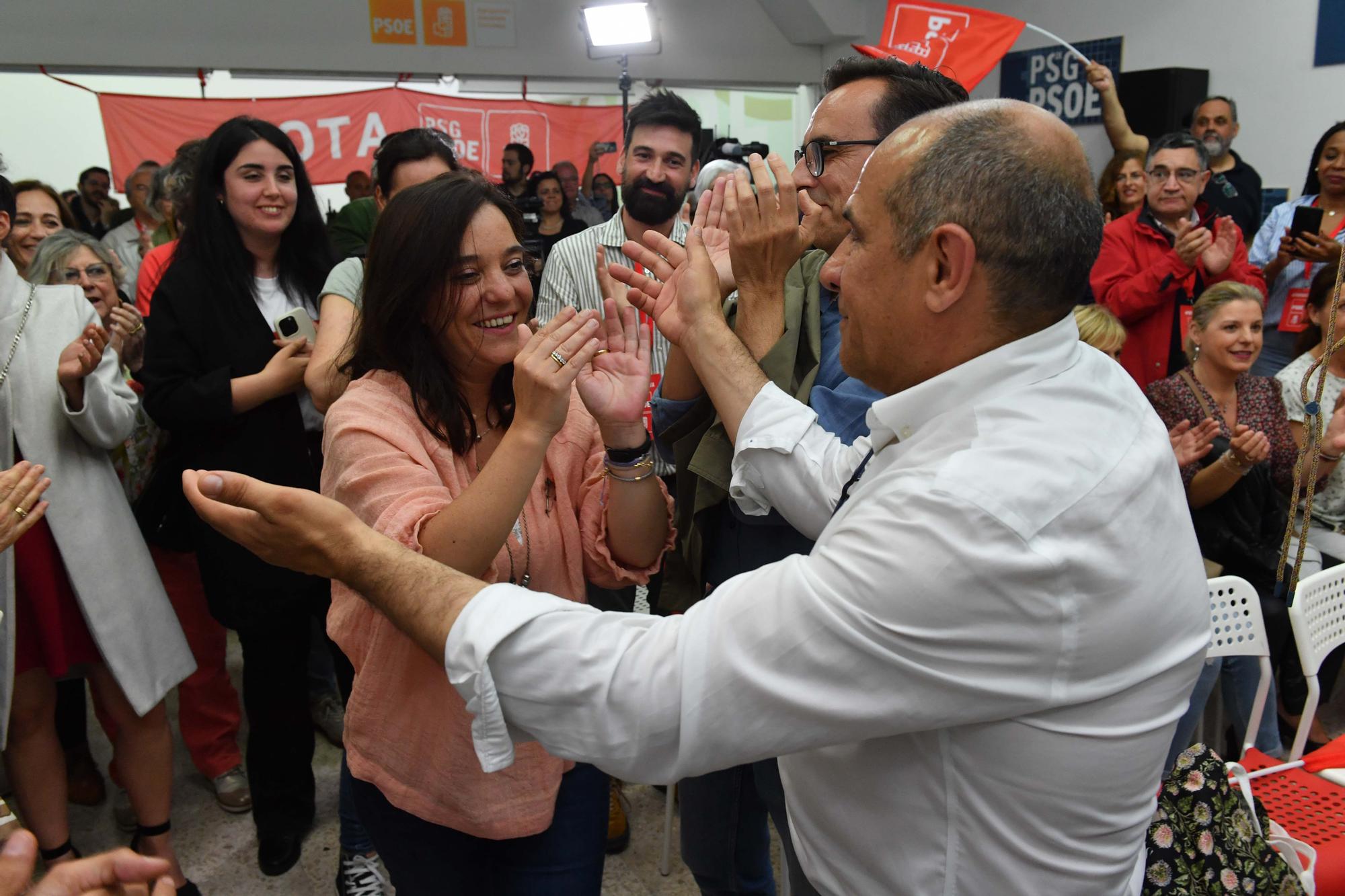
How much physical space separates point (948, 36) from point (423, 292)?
4.31 metres

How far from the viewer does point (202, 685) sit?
281 cm

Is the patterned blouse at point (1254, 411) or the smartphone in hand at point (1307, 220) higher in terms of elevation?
the smartphone in hand at point (1307, 220)

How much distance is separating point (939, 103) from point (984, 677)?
3.28ft

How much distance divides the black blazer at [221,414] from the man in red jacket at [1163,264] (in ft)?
10.3

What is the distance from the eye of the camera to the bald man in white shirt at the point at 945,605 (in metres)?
0.85

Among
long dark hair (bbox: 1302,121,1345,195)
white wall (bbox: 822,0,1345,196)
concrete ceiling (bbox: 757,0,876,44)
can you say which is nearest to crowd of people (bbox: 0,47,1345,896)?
long dark hair (bbox: 1302,121,1345,195)

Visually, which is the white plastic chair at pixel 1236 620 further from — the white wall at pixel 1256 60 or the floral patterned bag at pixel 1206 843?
the white wall at pixel 1256 60

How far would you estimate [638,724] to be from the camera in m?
0.89

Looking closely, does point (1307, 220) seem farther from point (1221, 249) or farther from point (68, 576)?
point (68, 576)

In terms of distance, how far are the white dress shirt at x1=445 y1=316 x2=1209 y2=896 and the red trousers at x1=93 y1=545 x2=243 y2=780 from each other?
223 cm

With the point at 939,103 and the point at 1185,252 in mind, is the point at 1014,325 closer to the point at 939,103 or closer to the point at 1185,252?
the point at 939,103

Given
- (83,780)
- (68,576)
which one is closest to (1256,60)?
(68,576)

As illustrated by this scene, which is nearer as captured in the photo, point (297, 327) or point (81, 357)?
point (81, 357)

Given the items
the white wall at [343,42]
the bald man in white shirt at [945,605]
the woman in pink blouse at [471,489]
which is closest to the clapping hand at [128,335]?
the woman in pink blouse at [471,489]
